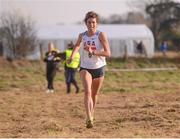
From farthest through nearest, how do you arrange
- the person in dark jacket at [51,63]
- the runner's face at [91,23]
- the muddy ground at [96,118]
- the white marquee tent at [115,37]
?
the white marquee tent at [115,37], the person in dark jacket at [51,63], the runner's face at [91,23], the muddy ground at [96,118]

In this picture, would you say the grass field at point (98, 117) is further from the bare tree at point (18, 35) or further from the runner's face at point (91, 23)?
the bare tree at point (18, 35)

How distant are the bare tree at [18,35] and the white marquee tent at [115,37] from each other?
478cm

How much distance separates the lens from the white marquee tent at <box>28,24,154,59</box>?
41469mm

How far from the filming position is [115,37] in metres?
42.8

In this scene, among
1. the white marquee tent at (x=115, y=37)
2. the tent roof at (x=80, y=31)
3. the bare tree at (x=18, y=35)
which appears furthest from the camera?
the tent roof at (x=80, y=31)

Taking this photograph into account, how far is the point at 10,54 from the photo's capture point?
3594 cm

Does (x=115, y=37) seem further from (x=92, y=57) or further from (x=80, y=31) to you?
(x=92, y=57)

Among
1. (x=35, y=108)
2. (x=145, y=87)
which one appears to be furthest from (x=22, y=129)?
(x=145, y=87)

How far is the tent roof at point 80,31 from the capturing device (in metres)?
41.9

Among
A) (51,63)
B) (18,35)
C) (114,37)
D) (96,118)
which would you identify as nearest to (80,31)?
(114,37)

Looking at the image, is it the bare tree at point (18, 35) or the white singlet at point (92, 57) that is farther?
the bare tree at point (18, 35)

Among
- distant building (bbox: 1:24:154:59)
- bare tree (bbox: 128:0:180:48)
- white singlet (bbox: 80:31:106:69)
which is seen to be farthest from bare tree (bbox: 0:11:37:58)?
white singlet (bbox: 80:31:106:69)

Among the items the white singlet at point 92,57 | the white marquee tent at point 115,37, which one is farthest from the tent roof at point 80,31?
the white singlet at point 92,57

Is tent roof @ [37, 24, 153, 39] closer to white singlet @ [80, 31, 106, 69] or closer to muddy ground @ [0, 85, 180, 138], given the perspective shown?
muddy ground @ [0, 85, 180, 138]
